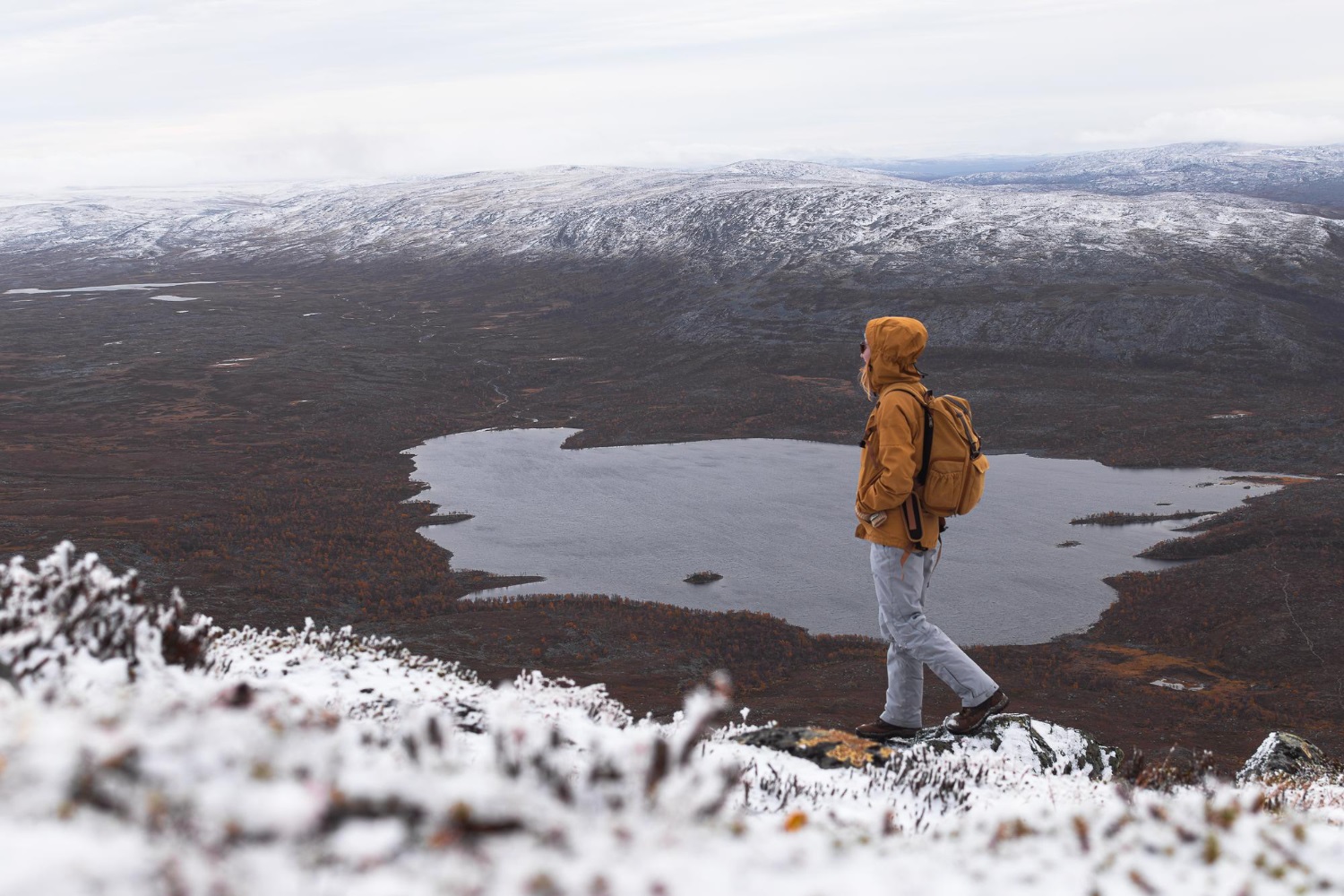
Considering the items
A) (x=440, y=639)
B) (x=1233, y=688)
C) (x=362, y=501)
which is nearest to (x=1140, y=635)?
(x=1233, y=688)

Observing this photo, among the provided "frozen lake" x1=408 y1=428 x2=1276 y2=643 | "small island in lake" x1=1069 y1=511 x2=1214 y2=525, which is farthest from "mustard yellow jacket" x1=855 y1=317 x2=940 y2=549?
"small island in lake" x1=1069 y1=511 x2=1214 y2=525

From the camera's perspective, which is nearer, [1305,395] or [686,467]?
[686,467]

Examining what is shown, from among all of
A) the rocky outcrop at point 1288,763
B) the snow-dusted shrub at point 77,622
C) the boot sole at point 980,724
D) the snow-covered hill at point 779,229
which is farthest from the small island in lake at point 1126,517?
the snow-covered hill at point 779,229

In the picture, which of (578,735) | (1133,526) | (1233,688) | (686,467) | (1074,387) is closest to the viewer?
(578,735)

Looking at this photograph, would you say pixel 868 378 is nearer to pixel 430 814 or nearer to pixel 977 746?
pixel 977 746

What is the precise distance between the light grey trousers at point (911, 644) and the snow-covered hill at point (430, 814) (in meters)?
2.10

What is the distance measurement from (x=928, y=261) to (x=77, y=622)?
288ft

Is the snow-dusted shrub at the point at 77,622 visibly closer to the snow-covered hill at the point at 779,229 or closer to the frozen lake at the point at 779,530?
the frozen lake at the point at 779,530

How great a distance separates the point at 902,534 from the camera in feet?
23.1

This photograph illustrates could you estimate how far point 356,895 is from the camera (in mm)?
2150

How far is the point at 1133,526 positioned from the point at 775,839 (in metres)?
32.8

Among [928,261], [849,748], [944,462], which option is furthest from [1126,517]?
[928,261]

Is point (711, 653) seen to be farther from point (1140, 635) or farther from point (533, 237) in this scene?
point (533, 237)

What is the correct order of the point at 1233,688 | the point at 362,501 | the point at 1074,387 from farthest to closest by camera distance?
the point at 1074,387, the point at 362,501, the point at 1233,688
